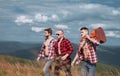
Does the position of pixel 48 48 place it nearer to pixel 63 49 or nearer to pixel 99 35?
pixel 63 49

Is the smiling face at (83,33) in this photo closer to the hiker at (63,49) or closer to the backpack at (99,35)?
the backpack at (99,35)

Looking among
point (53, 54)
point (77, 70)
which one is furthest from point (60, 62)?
point (77, 70)

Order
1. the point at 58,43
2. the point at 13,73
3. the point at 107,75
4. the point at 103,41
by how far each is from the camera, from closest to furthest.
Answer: the point at 103,41 → the point at 58,43 → the point at 13,73 → the point at 107,75

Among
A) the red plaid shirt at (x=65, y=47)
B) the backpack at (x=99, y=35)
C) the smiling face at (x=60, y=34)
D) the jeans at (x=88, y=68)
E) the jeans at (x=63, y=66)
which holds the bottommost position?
the jeans at (x=63, y=66)

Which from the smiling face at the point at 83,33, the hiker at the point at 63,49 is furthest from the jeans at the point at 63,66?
the smiling face at the point at 83,33

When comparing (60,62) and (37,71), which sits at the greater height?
(60,62)

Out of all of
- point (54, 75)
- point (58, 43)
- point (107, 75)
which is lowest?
point (107, 75)

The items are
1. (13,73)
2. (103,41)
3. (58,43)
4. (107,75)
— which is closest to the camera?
(103,41)

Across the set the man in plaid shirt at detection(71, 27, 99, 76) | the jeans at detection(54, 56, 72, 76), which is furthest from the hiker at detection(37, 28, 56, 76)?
the man in plaid shirt at detection(71, 27, 99, 76)

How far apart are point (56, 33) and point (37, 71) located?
14.1 feet

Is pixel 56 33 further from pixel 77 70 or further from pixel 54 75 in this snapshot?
pixel 77 70

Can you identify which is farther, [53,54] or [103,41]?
[53,54]

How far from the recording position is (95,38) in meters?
12.3

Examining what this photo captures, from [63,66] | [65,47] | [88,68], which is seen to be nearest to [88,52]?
[88,68]
